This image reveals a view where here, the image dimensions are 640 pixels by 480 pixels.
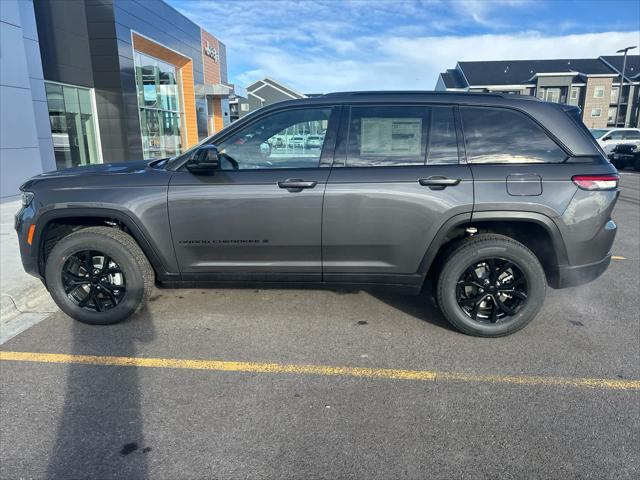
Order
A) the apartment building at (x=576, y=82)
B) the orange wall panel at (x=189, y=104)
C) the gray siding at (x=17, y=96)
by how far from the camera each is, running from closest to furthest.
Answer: the gray siding at (x=17, y=96)
the orange wall panel at (x=189, y=104)
the apartment building at (x=576, y=82)

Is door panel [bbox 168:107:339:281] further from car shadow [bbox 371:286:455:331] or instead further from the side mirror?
car shadow [bbox 371:286:455:331]

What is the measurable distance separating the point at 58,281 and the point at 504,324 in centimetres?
377

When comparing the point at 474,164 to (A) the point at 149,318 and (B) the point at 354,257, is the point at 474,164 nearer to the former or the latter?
(B) the point at 354,257

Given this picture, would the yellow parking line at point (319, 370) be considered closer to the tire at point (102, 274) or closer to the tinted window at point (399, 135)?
the tire at point (102, 274)

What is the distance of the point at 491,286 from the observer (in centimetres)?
354

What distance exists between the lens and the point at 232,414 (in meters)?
2.65

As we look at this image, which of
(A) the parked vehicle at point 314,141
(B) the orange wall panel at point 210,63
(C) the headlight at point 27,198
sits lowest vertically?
(C) the headlight at point 27,198

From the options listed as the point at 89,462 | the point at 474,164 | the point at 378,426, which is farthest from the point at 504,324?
the point at 89,462

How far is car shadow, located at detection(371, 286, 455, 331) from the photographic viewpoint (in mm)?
3959

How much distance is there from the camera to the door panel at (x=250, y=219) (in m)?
3.46

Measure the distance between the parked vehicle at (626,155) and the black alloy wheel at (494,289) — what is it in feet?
65.7

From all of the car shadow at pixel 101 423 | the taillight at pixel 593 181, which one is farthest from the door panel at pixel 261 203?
the taillight at pixel 593 181

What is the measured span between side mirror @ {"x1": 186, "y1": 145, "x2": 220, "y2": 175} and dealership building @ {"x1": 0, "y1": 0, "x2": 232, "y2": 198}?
25.1ft

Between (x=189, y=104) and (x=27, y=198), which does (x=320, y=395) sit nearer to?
(x=27, y=198)
